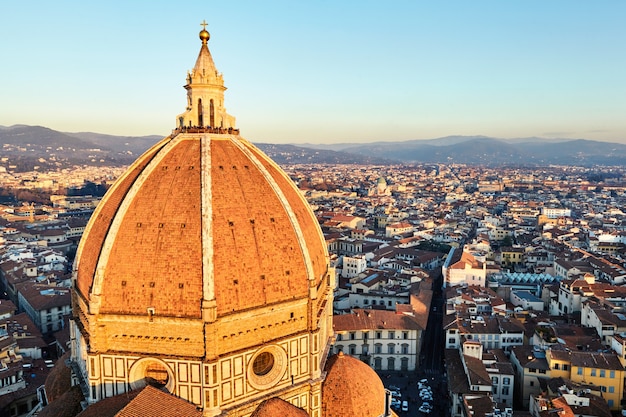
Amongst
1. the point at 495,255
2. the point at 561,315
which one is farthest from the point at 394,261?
the point at 561,315

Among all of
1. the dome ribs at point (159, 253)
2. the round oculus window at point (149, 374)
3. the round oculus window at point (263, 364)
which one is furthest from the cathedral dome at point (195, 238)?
the round oculus window at point (263, 364)

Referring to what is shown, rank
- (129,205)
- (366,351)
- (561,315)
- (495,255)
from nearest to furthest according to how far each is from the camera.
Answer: (129,205), (366,351), (561,315), (495,255)

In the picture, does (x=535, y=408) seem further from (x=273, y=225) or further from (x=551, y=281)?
(x=551, y=281)

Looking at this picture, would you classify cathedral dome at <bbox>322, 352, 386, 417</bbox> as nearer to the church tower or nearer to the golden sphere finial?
the church tower

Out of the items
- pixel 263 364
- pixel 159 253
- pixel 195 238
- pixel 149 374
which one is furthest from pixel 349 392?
pixel 159 253

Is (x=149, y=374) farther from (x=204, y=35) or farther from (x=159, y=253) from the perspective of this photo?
(x=204, y=35)

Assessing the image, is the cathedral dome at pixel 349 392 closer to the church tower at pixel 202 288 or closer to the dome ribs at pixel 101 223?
the church tower at pixel 202 288

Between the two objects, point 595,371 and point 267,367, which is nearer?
point 267,367
